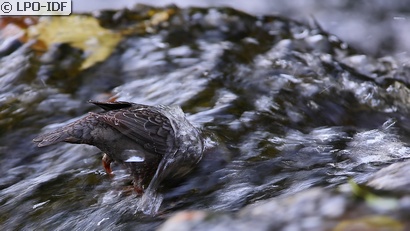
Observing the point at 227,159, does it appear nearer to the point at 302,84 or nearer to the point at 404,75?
the point at 302,84

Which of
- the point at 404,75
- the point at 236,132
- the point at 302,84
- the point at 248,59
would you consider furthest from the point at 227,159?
the point at 404,75

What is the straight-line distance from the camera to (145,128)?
430 cm

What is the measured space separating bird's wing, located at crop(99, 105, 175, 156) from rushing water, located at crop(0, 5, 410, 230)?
30cm

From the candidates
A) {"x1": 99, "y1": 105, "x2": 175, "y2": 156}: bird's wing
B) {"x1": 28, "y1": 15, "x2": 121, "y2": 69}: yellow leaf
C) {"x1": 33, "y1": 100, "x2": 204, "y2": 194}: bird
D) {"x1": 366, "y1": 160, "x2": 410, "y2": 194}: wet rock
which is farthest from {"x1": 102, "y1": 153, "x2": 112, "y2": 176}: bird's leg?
{"x1": 28, "y1": 15, "x2": 121, "y2": 69}: yellow leaf

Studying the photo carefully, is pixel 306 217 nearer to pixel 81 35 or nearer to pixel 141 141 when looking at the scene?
pixel 141 141

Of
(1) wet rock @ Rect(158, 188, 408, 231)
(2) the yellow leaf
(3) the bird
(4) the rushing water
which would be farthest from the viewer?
(2) the yellow leaf

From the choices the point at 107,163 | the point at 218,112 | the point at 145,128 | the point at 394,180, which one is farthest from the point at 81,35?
the point at 394,180

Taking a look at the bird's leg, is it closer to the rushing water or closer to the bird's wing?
the rushing water

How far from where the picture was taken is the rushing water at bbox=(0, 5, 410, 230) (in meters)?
4.05

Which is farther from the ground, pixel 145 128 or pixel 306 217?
pixel 306 217

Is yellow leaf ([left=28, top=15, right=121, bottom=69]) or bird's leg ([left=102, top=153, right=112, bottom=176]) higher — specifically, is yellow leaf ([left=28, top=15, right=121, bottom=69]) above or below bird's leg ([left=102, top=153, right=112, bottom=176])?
above

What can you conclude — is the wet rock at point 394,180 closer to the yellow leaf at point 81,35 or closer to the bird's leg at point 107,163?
the bird's leg at point 107,163

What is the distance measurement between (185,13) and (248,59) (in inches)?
73.9

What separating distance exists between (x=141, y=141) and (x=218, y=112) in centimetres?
123
